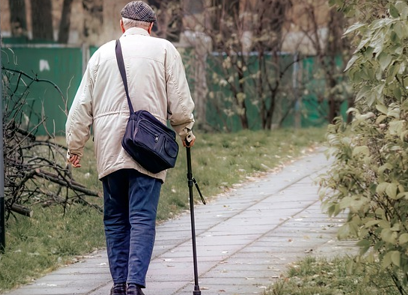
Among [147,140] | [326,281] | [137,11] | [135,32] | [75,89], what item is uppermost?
[137,11]

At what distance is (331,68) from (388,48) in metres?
13.9

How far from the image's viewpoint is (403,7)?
166 inches

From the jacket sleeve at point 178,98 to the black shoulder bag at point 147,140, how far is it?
100 millimetres

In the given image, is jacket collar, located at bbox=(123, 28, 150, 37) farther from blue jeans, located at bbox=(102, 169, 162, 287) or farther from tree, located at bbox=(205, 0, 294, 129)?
tree, located at bbox=(205, 0, 294, 129)

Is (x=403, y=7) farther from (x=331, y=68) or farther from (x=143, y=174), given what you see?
(x=331, y=68)

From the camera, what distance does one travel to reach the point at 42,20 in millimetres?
20266

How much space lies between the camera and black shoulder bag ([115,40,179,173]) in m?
5.75

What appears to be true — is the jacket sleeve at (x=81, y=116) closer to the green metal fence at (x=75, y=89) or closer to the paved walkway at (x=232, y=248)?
the paved walkway at (x=232, y=248)

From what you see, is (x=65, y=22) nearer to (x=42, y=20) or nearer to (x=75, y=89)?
(x=42, y=20)

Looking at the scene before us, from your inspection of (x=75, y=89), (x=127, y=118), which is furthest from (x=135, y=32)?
(x=75, y=89)

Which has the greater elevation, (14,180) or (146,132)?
(146,132)

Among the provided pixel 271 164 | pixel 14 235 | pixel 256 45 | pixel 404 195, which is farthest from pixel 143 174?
pixel 256 45

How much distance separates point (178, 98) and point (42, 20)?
49.0 feet

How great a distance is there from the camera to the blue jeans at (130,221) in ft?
19.1
